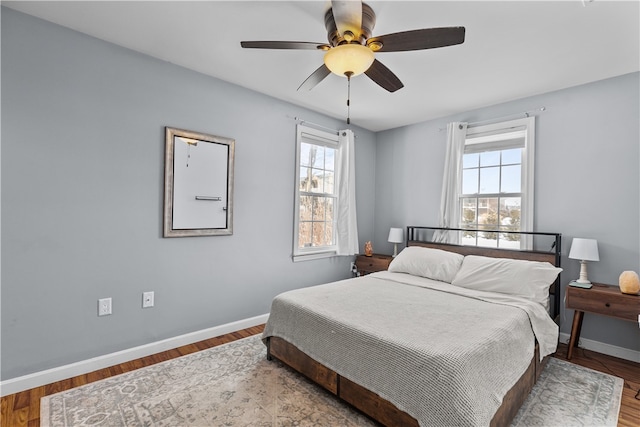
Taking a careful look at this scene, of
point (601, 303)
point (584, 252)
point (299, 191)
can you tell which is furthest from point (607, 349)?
point (299, 191)

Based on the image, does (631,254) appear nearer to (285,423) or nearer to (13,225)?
(285,423)

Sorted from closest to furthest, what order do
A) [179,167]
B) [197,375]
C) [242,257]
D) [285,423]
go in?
[285,423] → [197,375] → [179,167] → [242,257]

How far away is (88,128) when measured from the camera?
232cm

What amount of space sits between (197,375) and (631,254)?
381 cm

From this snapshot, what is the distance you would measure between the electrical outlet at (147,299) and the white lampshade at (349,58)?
235 centimetres

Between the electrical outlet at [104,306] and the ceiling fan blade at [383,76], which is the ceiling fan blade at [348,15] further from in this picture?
the electrical outlet at [104,306]

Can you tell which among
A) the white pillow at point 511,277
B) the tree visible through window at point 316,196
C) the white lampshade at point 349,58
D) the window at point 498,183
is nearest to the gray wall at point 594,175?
the window at point 498,183

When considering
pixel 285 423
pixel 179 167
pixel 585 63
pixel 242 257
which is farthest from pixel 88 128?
pixel 585 63

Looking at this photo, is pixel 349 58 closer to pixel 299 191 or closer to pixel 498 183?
pixel 299 191

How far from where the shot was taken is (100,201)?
2383mm

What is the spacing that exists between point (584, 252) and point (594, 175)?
30.5 inches

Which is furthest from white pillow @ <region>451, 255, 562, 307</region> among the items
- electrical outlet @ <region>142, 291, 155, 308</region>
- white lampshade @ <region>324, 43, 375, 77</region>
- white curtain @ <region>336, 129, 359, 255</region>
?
electrical outlet @ <region>142, 291, 155, 308</region>

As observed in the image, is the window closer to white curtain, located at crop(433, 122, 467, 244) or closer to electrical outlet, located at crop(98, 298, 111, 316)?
white curtain, located at crop(433, 122, 467, 244)

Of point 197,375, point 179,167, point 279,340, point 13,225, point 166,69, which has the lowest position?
point 197,375
